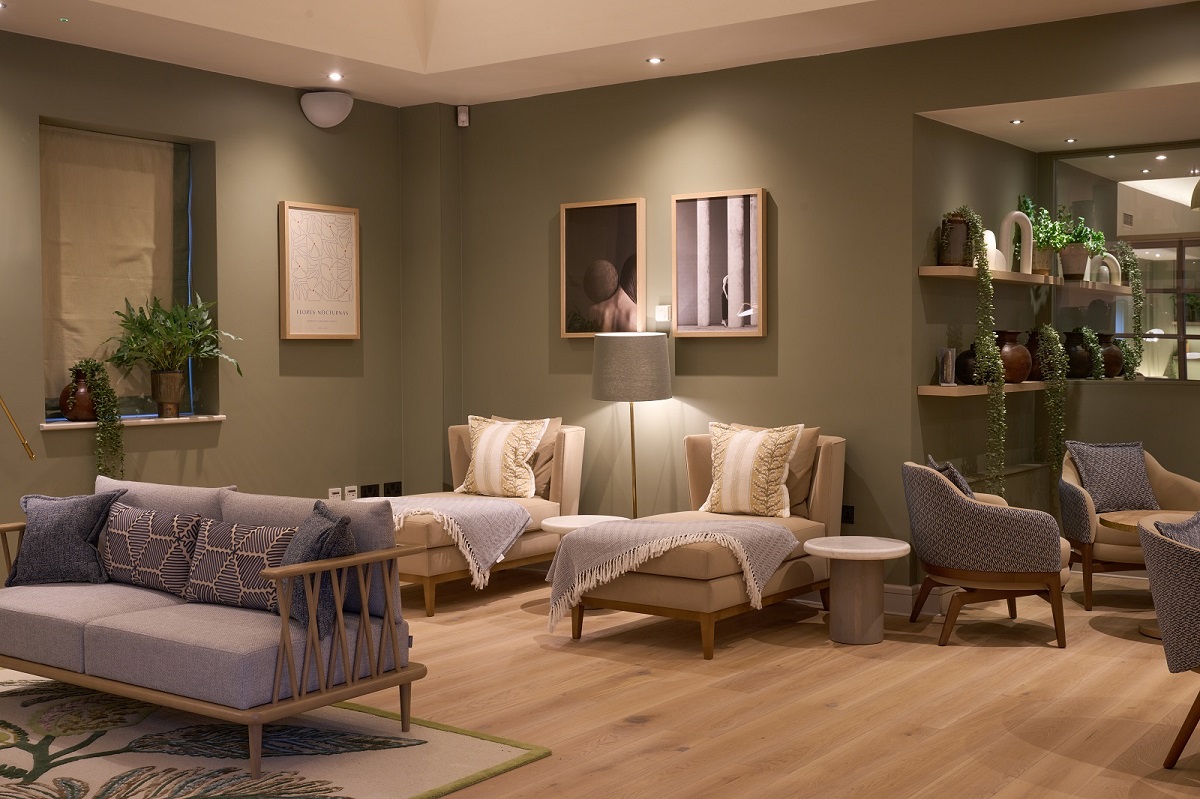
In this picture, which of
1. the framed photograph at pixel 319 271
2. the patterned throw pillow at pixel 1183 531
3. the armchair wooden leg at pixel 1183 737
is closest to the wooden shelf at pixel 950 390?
the patterned throw pillow at pixel 1183 531

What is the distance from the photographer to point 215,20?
5777mm

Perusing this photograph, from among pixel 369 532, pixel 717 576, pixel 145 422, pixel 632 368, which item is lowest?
pixel 717 576

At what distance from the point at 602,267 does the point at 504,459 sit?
129 cm

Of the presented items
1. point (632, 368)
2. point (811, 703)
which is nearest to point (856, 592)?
point (811, 703)

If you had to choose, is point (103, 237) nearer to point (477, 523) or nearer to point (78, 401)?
point (78, 401)

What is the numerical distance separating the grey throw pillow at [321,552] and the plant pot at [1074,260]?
5064 millimetres

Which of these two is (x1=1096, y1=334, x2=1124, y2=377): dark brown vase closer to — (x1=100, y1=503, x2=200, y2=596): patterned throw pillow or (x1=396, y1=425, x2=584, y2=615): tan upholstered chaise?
(x1=396, y1=425, x2=584, y2=615): tan upholstered chaise

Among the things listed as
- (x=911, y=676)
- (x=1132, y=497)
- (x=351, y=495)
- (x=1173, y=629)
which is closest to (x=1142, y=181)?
(x=1132, y=497)

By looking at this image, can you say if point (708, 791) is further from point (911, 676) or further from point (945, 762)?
point (911, 676)

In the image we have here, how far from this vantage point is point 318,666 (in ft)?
12.8

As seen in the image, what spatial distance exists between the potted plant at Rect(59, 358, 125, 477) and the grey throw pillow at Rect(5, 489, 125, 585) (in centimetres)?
125

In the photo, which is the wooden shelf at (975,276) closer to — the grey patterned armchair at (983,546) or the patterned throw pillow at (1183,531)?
the grey patterned armchair at (983,546)

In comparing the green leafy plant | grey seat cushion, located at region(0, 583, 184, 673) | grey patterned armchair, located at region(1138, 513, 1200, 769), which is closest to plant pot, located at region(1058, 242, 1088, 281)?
grey patterned armchair, located at region(1138, 513, 1200, 769)

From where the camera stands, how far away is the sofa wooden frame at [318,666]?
3754 millimetres
